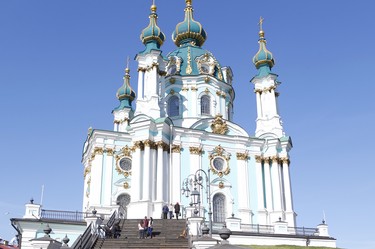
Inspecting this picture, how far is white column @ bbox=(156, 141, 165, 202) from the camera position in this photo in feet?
104

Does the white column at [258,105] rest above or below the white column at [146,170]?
above

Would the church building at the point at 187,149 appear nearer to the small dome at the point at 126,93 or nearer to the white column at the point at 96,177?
the white column at the point at 96,177

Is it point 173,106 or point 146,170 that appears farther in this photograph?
point 173,106

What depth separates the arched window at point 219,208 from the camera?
3388cm

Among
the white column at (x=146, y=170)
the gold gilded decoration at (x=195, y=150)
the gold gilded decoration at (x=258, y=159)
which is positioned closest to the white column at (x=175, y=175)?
the gold gilded decoration at (x=195, y=150)

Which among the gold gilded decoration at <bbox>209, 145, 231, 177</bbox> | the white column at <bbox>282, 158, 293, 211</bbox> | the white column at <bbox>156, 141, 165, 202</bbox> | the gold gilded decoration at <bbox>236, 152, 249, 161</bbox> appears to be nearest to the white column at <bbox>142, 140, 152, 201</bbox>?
the white column at <bbox>156, 141, 165, 202</bbox>

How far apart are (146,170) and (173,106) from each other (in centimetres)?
888

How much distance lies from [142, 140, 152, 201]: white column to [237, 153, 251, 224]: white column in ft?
24.3

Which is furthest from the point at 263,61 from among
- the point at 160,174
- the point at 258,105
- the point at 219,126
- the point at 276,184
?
the point at 160,174

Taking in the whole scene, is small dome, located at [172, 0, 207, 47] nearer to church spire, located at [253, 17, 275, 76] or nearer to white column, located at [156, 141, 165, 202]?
church spire, located at [253, 17, 275, 76]

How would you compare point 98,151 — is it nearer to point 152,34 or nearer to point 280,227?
point 152,34

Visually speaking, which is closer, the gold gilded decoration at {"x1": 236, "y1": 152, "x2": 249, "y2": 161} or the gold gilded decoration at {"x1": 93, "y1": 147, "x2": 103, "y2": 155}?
the gold gilded decoration at {"x1": 93, "y1": 147, "x2": 103, "y2": 155}

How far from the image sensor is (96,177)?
3334 cm

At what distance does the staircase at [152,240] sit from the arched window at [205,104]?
662 inches
